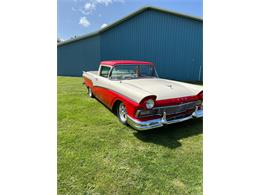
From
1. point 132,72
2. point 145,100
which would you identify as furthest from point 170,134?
point 132,72

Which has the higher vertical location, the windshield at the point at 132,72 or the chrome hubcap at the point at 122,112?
the windshield at the point at 132,72

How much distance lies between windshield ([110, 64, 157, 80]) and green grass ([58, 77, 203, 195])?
4.12 ft

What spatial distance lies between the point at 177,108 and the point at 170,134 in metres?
0.52

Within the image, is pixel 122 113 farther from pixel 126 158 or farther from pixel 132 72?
pixel 132 72

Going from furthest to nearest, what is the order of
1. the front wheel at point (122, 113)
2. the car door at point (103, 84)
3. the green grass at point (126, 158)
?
the car door at point (103, 84)
the front wheel at point (122, 113)
the green grass at point (126, 158)

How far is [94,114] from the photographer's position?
4.11m

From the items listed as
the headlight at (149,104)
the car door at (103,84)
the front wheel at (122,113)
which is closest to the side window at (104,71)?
the car door at (103,84)

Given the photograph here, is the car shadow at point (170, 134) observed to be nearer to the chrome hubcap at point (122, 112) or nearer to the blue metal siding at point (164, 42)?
the chrome hubcap at point (122, 112)

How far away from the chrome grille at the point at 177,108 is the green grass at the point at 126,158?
0.42 meters

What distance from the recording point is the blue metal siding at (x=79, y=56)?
1452 centimetres

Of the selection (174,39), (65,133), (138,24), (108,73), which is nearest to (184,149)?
(65,133)

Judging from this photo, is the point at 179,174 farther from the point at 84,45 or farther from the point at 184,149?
the point at 84,45

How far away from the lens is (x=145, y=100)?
2760 mm

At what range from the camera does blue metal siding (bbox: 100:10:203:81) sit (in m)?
10.2
